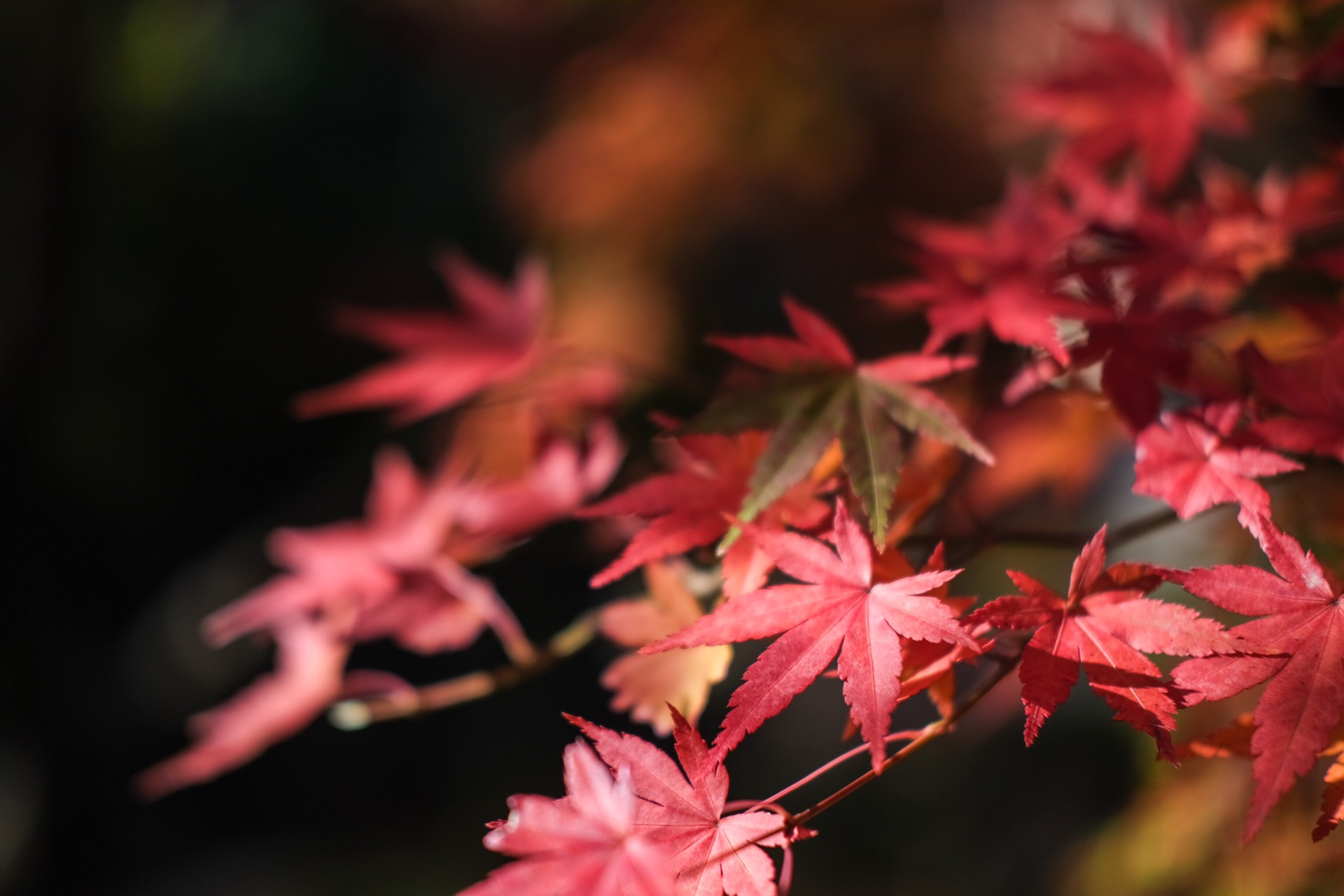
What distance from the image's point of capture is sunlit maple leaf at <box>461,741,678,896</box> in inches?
16.0

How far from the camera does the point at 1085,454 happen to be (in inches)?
40.3

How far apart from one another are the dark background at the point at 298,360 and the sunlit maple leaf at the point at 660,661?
160 centimetres

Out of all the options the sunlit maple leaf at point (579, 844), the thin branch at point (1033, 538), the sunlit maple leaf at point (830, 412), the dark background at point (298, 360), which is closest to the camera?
the sunlit maple leaf at point (579, 844)

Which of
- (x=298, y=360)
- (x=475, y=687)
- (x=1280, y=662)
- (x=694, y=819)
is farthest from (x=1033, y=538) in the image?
(x=298, y=360)

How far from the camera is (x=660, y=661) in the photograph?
2.02 feet

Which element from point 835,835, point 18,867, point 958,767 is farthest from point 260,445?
point 958,767

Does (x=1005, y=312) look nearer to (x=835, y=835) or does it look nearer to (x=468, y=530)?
(x=468, y=530)

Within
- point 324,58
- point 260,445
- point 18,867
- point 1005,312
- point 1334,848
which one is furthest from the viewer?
point 324,58

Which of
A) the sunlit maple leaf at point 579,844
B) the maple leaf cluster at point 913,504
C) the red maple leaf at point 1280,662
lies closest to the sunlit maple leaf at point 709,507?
the maple leaf cluster at point 913,504

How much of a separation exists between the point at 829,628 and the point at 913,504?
179mm

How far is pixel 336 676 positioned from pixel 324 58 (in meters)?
3.33

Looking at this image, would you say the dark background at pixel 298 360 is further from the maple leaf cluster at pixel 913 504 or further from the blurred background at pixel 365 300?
the maple leaf cluster at pixel 913 504

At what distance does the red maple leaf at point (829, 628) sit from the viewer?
436mm

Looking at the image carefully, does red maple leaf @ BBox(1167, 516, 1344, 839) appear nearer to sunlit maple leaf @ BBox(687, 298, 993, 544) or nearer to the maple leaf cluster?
the maple leaf cluster
